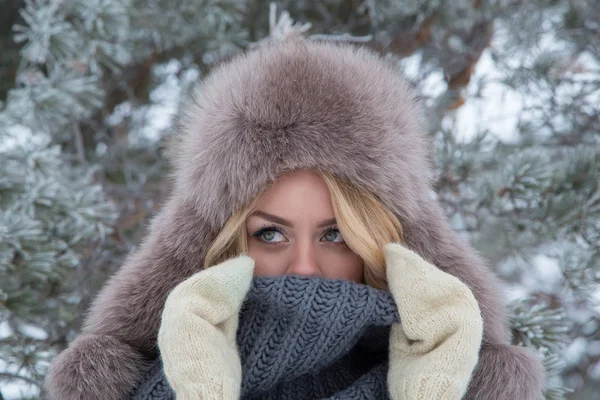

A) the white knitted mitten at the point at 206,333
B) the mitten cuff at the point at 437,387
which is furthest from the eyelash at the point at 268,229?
the mitten cuff at the point at 437,387

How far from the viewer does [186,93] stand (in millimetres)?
1913

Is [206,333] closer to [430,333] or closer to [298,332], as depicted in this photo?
[298,332]

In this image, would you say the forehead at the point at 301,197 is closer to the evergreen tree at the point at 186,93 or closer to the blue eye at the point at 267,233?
the blue eye at the point at 267,233

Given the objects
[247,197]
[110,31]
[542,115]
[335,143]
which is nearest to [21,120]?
[110,31]

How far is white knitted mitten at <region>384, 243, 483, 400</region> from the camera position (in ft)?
3.36

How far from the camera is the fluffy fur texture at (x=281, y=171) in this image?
1.17 metres

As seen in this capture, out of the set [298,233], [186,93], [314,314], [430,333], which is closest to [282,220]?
[298,233]

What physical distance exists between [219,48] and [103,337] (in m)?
1.03

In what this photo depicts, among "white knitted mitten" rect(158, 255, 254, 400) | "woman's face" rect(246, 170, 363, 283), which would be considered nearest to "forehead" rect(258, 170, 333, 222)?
"woman's face" rect(246, 170, 363, 283)

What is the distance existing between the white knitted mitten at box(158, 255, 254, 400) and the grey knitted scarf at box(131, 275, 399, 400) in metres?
0.04

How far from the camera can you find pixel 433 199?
1.34 meters

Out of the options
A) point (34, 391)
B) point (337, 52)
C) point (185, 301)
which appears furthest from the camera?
point (34, 391)

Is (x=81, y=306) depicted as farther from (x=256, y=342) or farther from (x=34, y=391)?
(x=256, y=342)

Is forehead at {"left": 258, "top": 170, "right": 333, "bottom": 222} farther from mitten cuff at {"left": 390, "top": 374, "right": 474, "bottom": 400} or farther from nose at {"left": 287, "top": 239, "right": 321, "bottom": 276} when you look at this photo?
mitten cuff at {"left": 390, "top": 374, "right": 474, "bottom": 400}
